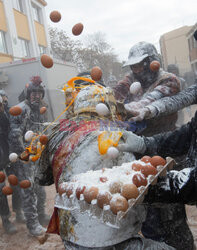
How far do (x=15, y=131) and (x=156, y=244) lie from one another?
259 cm

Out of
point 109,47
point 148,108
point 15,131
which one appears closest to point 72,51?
point 109,47

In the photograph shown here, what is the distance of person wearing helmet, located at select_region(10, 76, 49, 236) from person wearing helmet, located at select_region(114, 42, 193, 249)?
1.31 meters

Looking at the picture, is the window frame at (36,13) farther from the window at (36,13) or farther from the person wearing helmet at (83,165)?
the person wearing helmet at (83,165)

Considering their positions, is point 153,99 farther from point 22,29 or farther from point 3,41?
point 22,29

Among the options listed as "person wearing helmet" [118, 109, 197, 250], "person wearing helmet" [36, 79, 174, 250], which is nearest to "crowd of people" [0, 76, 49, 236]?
"person wearing helmet" [36, 79, 174, 250]

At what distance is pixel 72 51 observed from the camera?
44.3 feet

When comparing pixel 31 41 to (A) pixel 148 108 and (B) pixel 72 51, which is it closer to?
(B) pixel 72 51

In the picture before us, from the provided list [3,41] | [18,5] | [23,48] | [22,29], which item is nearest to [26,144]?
[3,41]

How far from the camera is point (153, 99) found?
8.73 feet

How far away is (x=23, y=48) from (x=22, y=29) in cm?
98

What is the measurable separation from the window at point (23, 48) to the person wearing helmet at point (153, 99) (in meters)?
11.6

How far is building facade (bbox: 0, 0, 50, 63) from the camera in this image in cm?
1261

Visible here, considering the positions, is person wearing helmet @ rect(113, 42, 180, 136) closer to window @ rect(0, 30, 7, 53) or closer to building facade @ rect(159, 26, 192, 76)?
window @ rect(0, 30, 7, 53)

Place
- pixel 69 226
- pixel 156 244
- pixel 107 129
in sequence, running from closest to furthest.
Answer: pixel 156 244
pixel 69 226
pixel 107 129
